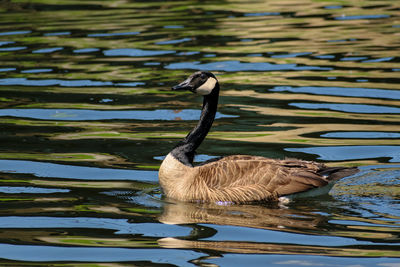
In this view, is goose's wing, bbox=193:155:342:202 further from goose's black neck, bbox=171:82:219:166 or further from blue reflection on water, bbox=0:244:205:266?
blue reflection on water, bbox=0:244:205:266

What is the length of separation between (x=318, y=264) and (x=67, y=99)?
10212 mm

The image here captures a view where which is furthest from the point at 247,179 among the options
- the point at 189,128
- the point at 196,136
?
the point at 189,128

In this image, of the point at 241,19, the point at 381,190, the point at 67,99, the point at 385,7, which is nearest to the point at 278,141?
the point at 381,190

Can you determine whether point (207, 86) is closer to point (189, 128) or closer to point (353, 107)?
point (189, 128)

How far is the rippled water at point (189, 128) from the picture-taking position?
8852mm

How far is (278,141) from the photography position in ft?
44.3

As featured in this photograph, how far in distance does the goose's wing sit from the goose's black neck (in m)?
0.43

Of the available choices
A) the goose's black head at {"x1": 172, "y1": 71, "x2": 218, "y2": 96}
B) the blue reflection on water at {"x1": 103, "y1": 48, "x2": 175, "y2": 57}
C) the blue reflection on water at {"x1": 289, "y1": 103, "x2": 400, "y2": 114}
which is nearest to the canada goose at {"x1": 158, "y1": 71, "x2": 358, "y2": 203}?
the goose's black head at {"x1": 172, "y1": 71, "x2": 218, "y2": 96}

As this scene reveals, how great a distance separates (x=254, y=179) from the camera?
10.6 m

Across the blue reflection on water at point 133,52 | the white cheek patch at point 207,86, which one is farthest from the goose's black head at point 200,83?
the blue reflection on water at point 133,52

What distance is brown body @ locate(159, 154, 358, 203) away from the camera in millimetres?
10562

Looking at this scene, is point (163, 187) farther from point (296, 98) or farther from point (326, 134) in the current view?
point (296, 98)

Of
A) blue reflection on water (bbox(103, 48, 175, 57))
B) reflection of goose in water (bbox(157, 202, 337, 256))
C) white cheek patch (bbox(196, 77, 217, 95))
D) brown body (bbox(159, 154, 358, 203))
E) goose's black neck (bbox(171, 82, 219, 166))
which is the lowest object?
reflection of goose in water (bbox(157, 202, 337, 256))

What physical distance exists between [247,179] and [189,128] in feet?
14.1
